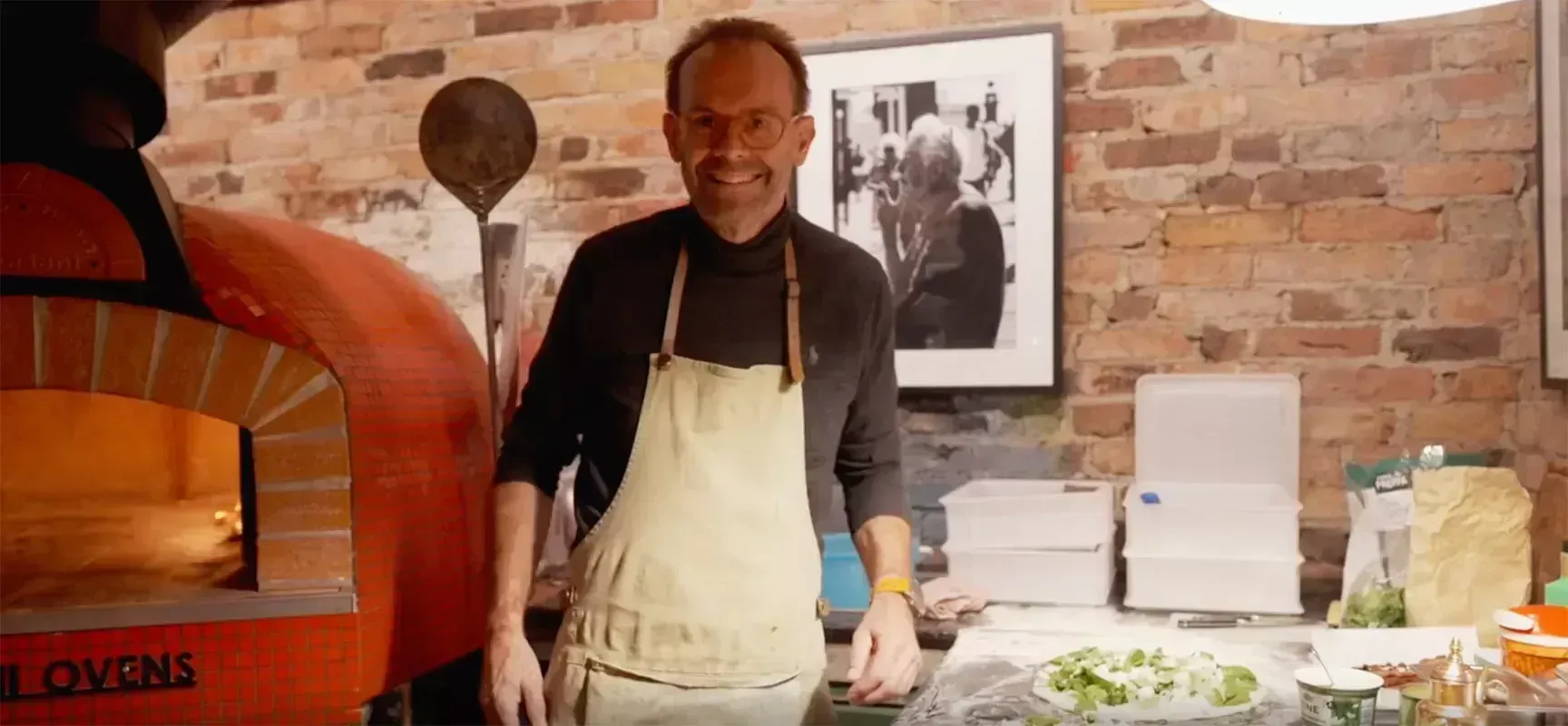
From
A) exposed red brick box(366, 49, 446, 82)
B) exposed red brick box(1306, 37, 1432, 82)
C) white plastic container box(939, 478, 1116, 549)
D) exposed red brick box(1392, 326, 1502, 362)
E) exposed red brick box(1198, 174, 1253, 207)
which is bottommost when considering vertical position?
white plastic container box(939, 478, 1116, 549)

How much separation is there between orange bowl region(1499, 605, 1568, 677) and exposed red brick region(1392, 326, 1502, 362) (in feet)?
1.30

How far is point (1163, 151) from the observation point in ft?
5.27

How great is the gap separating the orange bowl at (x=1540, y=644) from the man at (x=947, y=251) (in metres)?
0.74

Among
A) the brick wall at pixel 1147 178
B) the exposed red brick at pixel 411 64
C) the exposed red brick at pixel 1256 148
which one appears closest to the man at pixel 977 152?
the brick wall at pixel 1147 178

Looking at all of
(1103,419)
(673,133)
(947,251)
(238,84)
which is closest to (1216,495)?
(1103,419)

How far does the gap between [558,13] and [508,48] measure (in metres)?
0.09

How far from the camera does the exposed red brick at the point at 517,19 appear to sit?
1646mm

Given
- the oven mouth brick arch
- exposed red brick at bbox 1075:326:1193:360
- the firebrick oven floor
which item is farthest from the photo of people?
the firebrick oven floor

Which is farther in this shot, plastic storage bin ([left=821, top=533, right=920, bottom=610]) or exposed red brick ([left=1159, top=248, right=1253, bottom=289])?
exposed red brick ([left=1159, top=248, right=1253, bottom=289])

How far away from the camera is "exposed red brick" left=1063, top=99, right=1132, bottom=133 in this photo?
161cm

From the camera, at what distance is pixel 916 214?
1.62 meters

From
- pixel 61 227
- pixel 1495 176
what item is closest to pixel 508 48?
pixel 61 227

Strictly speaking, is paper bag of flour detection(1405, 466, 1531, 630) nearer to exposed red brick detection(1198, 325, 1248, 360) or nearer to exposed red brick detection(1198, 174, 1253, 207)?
exposed red brick detection(1198, 325, 1248, 360)

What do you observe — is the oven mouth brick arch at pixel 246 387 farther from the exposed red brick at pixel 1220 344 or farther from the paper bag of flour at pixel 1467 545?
the paper bag of flour at pixel 1467 545
